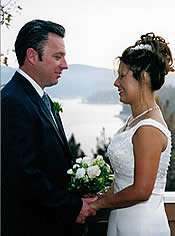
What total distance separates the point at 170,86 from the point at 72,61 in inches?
30.2

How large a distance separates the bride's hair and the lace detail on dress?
0.72ft

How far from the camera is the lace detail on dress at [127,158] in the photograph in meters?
1.77

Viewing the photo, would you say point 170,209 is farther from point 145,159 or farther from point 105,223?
point 145,159

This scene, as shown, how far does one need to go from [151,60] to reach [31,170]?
2.57 ft

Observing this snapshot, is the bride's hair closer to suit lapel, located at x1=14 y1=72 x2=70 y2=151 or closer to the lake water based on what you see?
suit lapel, located at x1=14 y1=72 x2=70 y2=151

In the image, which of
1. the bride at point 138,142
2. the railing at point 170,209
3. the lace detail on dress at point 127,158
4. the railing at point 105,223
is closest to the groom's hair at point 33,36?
the bride at point 138,142

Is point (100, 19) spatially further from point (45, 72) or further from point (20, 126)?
point (20, 126)

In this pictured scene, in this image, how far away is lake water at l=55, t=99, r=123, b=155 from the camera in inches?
109

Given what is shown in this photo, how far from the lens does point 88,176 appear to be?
1.95m

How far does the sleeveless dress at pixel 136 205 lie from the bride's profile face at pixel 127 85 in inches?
6.2

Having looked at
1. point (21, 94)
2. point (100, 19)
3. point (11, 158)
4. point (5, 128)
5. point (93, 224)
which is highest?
point (100, 19)

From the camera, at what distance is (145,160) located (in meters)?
1.64

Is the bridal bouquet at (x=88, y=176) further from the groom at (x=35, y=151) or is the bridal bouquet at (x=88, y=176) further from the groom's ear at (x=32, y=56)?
the groom's ear at (x=32, y=56)

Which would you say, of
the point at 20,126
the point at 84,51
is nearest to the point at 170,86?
the point at 84,51
